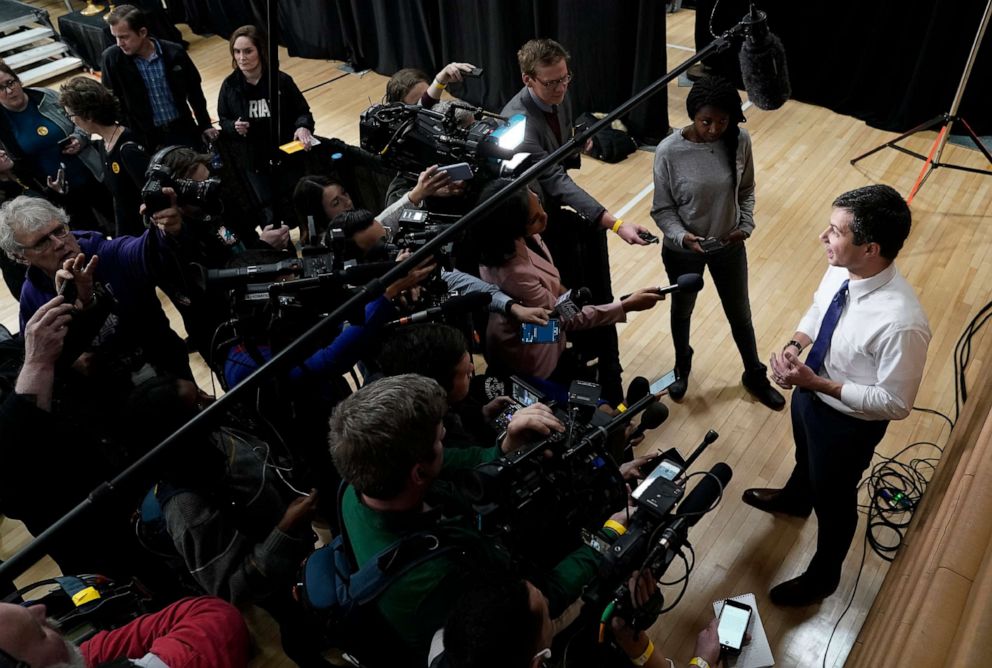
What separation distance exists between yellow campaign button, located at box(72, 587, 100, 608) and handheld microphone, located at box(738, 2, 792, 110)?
2.15 m

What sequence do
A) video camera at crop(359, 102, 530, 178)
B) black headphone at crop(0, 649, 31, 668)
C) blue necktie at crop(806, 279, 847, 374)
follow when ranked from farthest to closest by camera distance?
video camera at crop(359, 102, 530, 178) → blue necktie at crop(806, 279, 847, 374) → black headphone at crop(0, 649, 31, 668)

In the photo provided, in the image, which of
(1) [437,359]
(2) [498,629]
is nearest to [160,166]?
(1) [437,359]

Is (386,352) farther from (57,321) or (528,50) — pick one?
(528,50)

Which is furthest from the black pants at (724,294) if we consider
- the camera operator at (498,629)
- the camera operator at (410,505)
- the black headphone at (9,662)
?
the black headphone at (9,662)

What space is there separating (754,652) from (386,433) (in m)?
1.58

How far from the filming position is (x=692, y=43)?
6.63 meters

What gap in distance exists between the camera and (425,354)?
1.91 meters

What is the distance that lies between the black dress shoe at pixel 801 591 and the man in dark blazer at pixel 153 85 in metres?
3.83

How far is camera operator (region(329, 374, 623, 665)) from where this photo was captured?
1.36 m

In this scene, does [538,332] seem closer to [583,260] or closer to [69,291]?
[583,260]

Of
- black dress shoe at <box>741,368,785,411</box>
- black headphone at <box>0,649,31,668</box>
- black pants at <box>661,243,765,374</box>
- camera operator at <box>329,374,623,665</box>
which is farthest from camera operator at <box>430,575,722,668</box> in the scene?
black dress shoe at <box>741,368,785,411</box>

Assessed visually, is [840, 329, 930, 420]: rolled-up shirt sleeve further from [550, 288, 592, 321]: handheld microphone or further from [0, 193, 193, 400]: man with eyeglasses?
[0, 193, 193, 400]: man with eyeglasses

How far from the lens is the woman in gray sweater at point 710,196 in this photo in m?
2.55

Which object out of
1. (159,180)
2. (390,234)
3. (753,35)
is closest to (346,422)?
(390,234)
